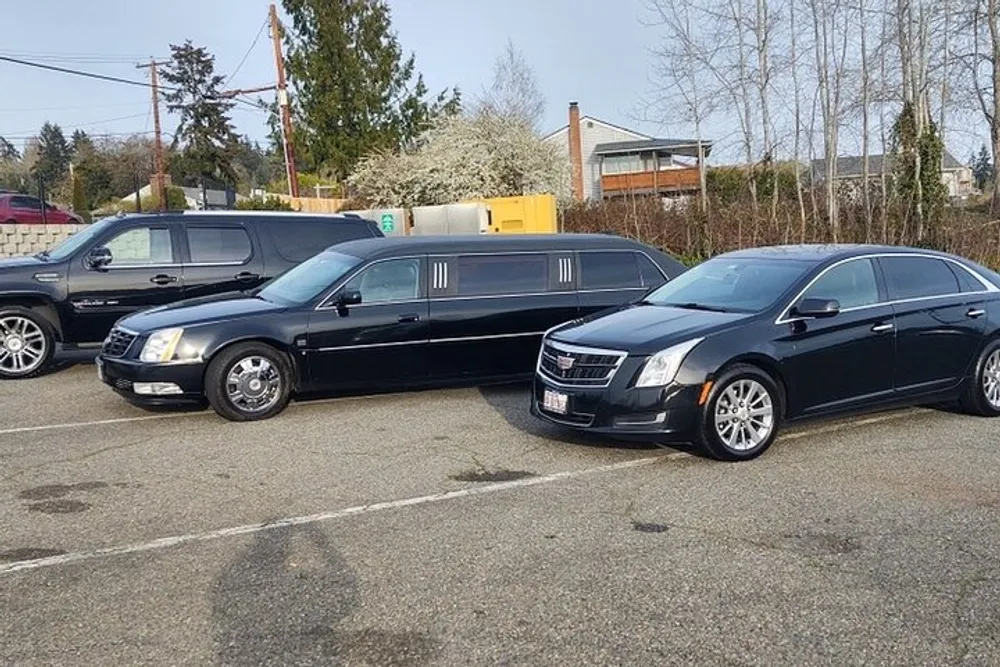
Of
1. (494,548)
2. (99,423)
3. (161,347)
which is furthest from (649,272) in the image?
(494,548)

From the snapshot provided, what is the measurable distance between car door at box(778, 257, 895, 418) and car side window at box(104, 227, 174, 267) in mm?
7149

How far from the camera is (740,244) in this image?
19.9m

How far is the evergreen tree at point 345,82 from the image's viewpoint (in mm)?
38438

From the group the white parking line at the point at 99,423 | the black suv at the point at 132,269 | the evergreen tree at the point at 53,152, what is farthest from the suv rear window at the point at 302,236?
the evergreen tree at the point at 53,152

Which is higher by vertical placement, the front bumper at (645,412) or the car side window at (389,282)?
the car side window at (389,282)

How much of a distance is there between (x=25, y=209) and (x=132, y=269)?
68.9 ft

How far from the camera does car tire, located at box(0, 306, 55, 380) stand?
10.6 meters

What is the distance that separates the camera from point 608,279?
383 inches

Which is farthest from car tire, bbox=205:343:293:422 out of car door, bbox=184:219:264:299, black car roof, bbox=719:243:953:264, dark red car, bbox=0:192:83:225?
dark red car, bbox=0:192:83:225

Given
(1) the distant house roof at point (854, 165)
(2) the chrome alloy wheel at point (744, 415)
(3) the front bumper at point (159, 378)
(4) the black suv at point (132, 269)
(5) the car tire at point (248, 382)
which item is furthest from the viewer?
(1) the distant house roof at point (854, 165)

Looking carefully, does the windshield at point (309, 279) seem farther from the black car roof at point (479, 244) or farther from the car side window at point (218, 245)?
the car side window at point (218, 245)

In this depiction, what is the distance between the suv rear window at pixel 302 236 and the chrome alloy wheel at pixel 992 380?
6.91 metres

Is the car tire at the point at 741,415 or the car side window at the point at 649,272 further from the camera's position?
the car side window at the point at 649,272

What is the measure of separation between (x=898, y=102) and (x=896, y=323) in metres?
15.8
